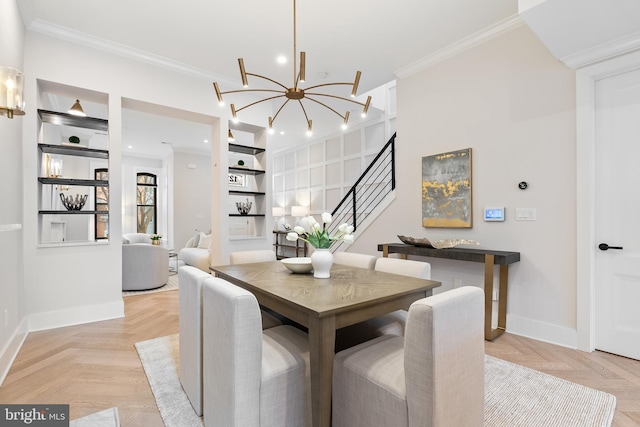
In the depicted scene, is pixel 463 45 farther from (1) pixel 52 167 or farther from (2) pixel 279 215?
(2) pixel 279 215

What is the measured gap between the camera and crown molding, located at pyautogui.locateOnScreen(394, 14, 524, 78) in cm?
303

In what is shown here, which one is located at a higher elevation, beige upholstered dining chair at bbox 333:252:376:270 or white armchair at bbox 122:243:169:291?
beige upholstered dining chair at bbox 333:252:376:270

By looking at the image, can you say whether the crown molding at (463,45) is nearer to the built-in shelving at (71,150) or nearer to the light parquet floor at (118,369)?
the light parquet floor at (118,369)

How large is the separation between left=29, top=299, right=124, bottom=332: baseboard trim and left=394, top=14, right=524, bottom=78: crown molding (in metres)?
4.46

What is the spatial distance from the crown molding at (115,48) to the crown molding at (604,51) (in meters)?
3.86

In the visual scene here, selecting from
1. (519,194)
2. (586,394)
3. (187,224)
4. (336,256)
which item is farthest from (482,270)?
(187,224)

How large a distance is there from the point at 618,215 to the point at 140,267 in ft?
18.6

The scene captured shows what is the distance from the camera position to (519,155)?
3018 mm

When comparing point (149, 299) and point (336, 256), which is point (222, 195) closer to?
point (149, 299)

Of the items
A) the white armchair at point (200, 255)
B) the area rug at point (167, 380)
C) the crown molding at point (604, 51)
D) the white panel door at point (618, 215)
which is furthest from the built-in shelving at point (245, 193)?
the white panel door at point (618, 215)

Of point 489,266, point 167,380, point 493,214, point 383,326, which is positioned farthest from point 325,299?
point 493,214

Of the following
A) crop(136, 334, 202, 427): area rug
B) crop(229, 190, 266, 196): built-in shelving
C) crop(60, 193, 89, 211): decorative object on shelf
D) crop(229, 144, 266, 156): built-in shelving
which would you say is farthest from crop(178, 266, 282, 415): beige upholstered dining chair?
crop(229, 144, 266, 156): built-in shelving

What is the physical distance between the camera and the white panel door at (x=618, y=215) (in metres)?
2.47

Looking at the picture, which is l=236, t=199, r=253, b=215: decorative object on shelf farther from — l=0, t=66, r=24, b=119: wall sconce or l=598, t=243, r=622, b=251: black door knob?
l=598, t=243, r=622, b=251: black door knob
